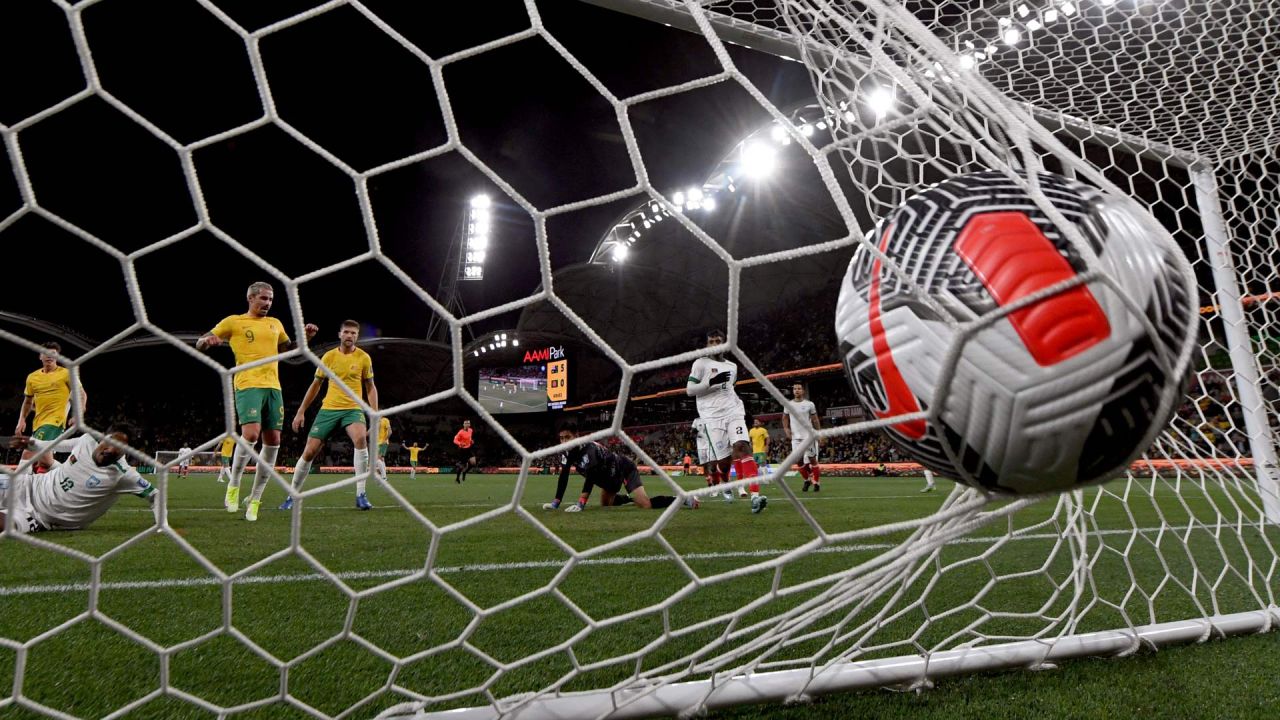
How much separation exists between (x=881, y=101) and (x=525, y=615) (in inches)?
61.2

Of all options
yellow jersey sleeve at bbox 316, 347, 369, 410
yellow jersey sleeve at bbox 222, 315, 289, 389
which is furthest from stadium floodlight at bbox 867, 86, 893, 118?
yellow jersey sleeve at bbox 316, 347, 369, 410

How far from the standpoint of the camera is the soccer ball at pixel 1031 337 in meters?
0.87

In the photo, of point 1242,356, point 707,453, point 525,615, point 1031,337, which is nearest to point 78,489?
point 525,615

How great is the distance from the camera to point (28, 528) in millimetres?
3430

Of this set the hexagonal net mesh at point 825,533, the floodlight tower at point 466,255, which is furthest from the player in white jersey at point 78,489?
the floodlight tower at point 466,255

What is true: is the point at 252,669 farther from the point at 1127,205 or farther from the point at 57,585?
the point at 1127,205

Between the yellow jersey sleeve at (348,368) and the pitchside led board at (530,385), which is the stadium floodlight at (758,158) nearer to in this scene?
the pitchside led board at (530,385)

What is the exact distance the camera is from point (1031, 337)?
0.88 m

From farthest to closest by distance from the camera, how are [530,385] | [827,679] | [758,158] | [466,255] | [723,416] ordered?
[530,385]
[466,255]
[758,158]
[723,416]
[827,679]

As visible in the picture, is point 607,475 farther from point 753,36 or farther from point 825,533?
point 825,533

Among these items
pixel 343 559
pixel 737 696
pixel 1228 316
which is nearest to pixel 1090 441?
pixel 737 696

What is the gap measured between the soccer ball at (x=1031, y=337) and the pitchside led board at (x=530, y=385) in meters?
24.6

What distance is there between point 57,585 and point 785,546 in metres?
2.58

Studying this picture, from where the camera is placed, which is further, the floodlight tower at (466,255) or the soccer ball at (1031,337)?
the floodlight tower at (466,255)
